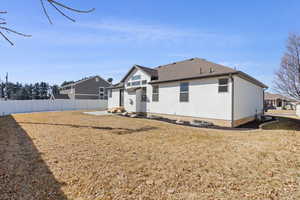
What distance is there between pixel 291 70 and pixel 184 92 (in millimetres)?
7956

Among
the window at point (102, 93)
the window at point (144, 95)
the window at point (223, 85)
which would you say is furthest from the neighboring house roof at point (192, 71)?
the window at point (102, 93)

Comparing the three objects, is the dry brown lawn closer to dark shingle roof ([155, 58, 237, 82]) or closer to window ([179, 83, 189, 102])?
dark shingle roof ([155, 58, 237, 82])

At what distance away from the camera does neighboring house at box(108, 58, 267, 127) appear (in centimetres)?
962

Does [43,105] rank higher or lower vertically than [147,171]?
higher

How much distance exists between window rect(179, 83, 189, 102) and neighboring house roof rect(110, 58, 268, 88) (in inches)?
22.5

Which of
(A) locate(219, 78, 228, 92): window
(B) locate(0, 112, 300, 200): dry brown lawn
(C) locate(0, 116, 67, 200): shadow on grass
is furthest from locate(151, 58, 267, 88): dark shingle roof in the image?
Result: (C) locate(0, 116, 67, 200): shadow on grass

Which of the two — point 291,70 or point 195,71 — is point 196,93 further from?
point 291,70

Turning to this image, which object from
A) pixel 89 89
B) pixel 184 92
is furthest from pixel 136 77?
pixel 89 89

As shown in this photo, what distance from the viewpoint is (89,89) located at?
30547 mm

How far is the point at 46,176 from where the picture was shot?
9.89ft

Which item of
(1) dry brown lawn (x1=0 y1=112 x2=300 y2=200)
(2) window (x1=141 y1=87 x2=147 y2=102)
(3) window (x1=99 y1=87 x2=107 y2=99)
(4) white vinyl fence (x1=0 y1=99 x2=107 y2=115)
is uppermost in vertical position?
(3) window (x1=99 y1=87 x2=107 y2=99)

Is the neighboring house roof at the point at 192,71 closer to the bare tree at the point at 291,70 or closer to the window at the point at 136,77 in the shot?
the window at the point at 136,77

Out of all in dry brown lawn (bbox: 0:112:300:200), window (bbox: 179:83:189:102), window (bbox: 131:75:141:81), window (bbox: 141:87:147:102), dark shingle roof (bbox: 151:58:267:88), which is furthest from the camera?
window (bbox: 131:75:141:81)

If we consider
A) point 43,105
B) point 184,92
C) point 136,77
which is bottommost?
point 43,105
